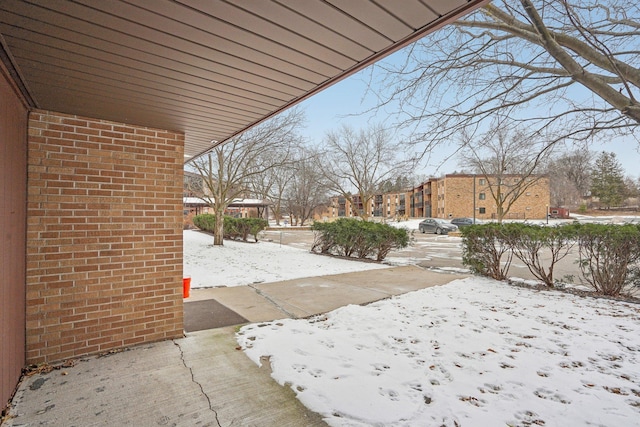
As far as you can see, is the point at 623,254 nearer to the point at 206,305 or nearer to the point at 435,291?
the point at 435,291

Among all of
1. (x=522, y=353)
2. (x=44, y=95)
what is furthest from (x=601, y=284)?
(x=44, y=95)

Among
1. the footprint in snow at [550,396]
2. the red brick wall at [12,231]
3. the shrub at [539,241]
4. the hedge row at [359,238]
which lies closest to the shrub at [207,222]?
the hedge row at [359,238]

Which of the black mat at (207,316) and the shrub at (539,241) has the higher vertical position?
the shrub at (539,241)

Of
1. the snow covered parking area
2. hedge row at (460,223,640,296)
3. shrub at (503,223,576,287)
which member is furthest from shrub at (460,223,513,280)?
the snow covered parking area

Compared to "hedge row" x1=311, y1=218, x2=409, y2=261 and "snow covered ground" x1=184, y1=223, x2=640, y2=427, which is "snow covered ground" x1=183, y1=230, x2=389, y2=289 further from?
"snow covered ground" x1=184, y1=223, x2=640, y2=427

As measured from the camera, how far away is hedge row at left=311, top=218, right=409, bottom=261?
9.70 meters

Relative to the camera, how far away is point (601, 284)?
5.55 meters

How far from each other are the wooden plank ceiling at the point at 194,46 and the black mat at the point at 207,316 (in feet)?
8.50

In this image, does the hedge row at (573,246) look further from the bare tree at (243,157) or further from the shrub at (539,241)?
the bare tree at (243,157)

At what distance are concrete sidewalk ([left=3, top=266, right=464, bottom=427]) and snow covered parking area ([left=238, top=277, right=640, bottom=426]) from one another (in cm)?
21

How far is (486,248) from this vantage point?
22.5ft

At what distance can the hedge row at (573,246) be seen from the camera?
17.1 feet

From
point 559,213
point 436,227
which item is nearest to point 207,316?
point 436,227

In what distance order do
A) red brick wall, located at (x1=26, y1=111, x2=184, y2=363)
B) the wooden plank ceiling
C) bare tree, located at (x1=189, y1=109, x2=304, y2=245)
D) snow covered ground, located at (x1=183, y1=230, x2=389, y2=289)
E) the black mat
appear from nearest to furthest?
the wooden plank ceiling
red brick wall, located at (x1=26, y1=111, x2=184, y2=363)
the black mat
snow covered ground, located at (x1=183, y1=230, x2=389, y2=289)
bare tree, located at (x1=189, y1=109, x2=304, y2=245)
